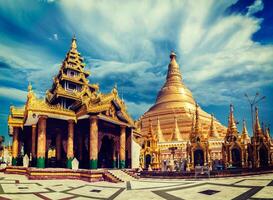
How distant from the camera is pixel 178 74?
247 ft

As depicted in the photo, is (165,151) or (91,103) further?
(165,151)

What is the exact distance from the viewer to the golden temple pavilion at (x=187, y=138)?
121ft

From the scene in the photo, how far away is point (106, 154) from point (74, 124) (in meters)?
6.54

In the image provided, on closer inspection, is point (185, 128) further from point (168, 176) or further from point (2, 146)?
point (2, 146)

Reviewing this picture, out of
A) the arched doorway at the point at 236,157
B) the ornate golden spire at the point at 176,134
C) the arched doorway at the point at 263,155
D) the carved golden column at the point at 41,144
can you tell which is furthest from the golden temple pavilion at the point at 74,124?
the ornate golden spire at the point at 176,134

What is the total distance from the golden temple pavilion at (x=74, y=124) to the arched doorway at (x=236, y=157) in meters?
15.9

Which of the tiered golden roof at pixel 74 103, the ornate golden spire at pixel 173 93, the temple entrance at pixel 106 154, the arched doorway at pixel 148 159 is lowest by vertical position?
the arched doorway at pixel 148 159

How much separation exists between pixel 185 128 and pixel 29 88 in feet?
134

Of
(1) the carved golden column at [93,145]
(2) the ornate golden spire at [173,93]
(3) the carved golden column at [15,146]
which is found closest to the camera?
(1) the carved golden column at [93,145]

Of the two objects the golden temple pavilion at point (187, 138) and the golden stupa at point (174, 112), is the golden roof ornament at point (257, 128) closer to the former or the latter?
the golden temple pavilion at point (187, 138)

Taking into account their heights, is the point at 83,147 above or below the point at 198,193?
above

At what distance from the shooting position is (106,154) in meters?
31.6

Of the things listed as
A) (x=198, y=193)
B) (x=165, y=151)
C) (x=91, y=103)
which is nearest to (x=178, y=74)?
(x=165, y=151)

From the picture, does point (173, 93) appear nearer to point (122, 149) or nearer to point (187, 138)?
point (187, 138)
